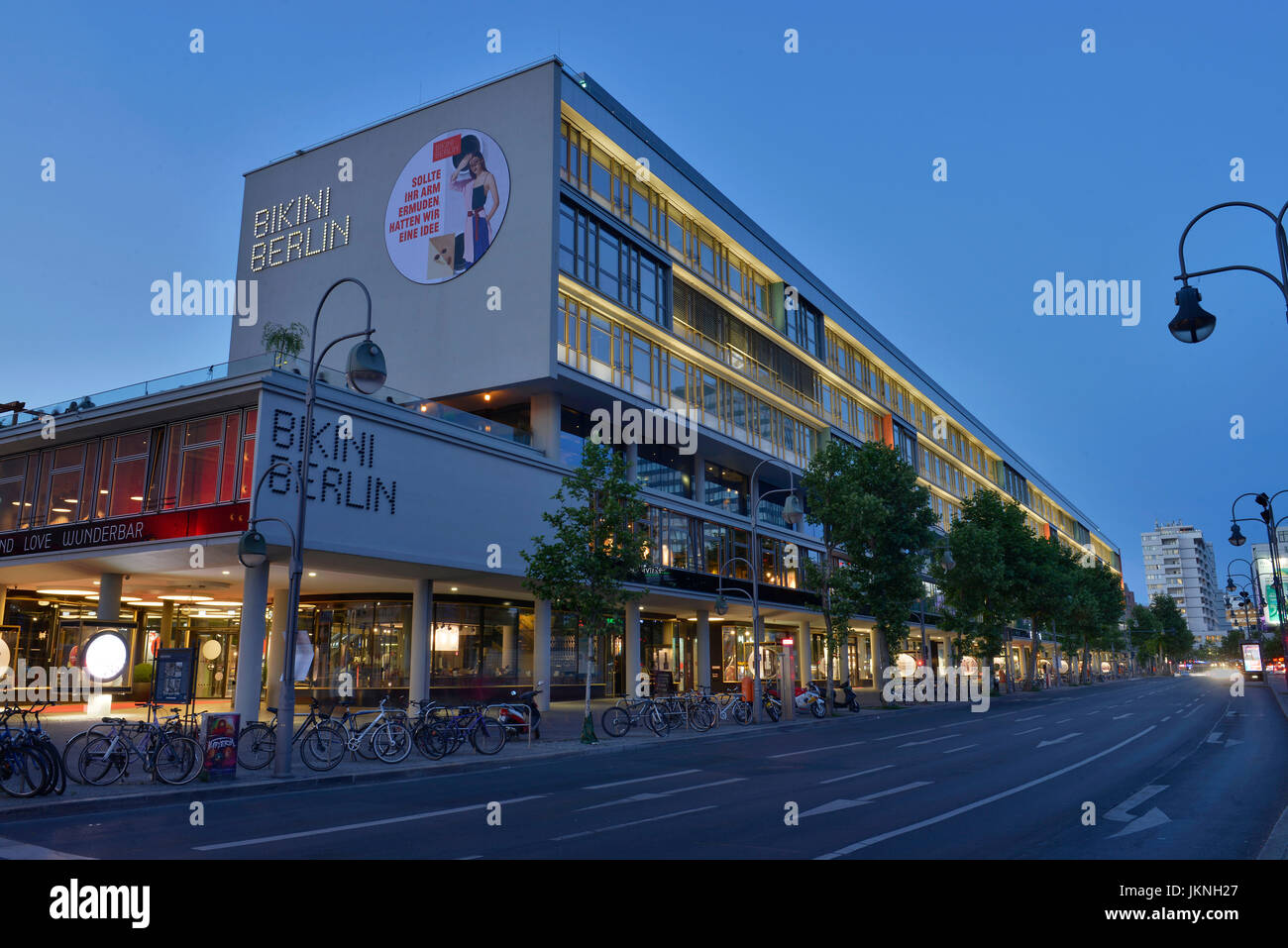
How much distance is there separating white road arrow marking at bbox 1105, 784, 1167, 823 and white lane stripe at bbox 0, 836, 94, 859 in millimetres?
11742

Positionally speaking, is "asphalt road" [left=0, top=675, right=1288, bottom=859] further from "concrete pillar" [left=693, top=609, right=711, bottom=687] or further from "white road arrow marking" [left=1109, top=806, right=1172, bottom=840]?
"concrete pillar" [left=693, top=609, right=711, bottom=687]

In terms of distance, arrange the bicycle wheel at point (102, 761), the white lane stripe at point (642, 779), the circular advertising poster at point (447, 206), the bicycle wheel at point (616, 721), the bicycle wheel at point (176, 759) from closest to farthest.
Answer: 1. the bicycle wheel at point (102, 761)
2. the bicycle wheel at point (176, 759)
3. the white lane stripe at point (642, 779)
4. the bicycle wheel at point (616, 721)
5. the circular advertising poster at point (447, 206)

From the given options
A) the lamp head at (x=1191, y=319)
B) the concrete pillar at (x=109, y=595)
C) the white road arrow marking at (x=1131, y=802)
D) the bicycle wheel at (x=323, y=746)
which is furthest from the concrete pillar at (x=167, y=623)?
the lamp head at (x=1191, y=319)

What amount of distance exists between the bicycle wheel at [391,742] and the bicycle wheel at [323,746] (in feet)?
3.21

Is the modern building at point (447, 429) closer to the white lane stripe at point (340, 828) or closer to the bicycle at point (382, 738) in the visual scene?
the bicycle at point (382, 738)

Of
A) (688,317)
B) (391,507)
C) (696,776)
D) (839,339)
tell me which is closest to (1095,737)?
(696,776)

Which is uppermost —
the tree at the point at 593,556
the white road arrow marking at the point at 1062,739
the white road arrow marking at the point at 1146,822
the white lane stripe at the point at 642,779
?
the tree at the point at 593,556

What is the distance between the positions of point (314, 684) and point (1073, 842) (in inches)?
1258

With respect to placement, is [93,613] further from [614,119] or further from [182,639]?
[614,119]

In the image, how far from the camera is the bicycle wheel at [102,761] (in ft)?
46.8

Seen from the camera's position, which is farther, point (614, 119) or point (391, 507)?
point (614, 119)

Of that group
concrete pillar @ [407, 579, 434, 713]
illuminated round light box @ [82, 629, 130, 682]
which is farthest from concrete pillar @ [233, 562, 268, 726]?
concrete pillar @ [407, 579, 434, 713]

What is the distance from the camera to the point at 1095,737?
A: 23797 millimetres

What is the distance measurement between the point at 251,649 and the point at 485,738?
8344 mm
